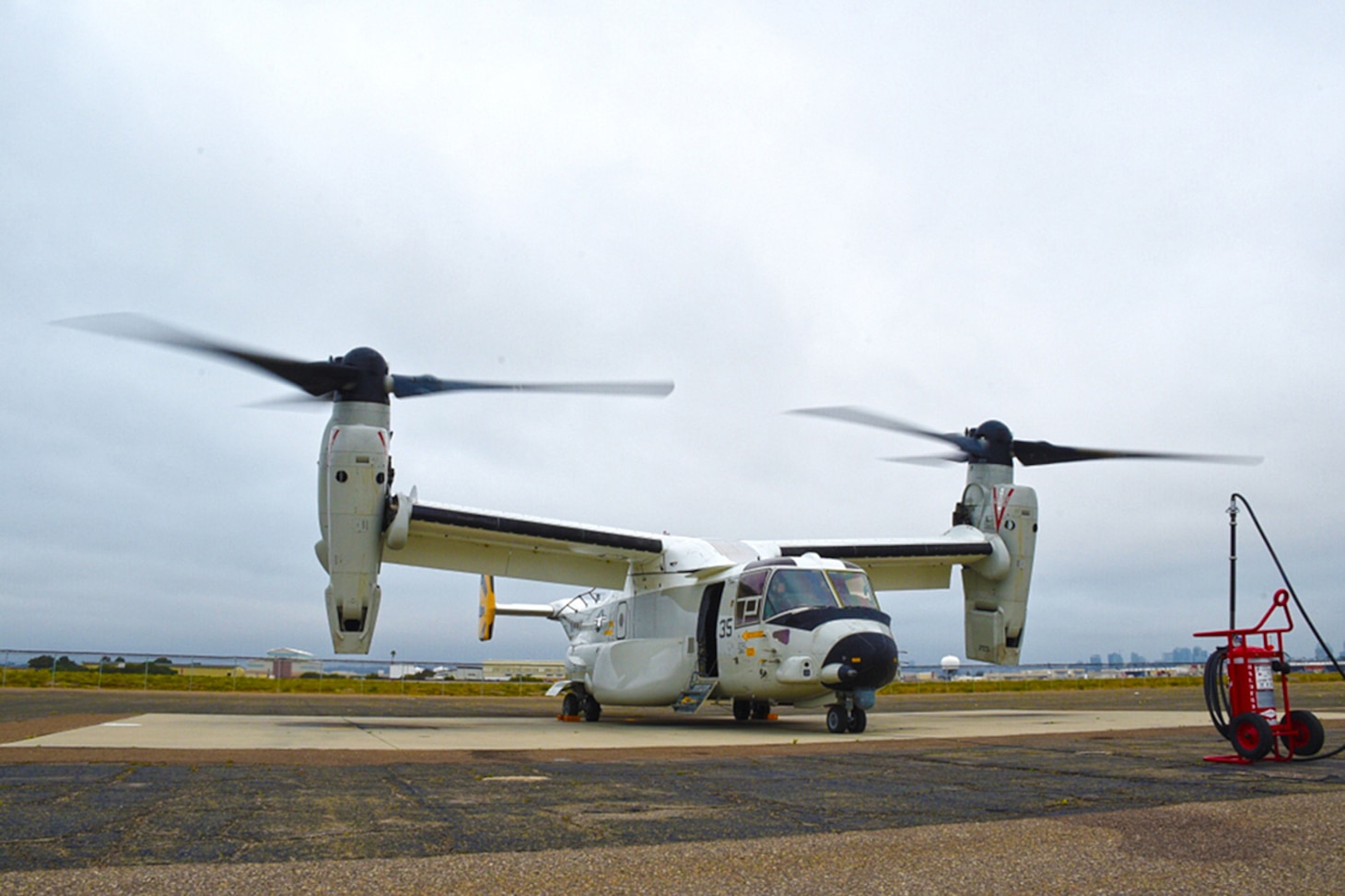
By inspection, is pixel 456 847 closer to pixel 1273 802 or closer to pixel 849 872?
pixel 849 872

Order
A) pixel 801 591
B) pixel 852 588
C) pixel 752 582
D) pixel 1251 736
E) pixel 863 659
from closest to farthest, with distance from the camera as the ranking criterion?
pixel 1251 736
pixel 863 659
pixel 801 591
pixel 852 588
pixel 752 582

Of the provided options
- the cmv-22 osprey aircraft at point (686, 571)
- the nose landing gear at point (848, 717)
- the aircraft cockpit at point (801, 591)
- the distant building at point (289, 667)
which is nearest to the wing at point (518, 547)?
the cmv-22 osprey aircraft at point (686, 571)

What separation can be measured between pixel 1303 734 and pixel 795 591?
814cm

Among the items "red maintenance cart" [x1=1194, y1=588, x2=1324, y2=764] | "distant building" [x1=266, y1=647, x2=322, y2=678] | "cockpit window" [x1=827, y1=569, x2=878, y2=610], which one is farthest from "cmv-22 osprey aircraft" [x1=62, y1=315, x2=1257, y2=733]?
A: "distant building" [x1=266, y1=647, x2=322, y2=678]

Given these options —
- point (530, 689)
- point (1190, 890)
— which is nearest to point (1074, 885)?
point (1190, 890)

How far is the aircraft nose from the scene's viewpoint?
14586 mm

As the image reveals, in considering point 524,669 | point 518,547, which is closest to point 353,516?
point 518,547

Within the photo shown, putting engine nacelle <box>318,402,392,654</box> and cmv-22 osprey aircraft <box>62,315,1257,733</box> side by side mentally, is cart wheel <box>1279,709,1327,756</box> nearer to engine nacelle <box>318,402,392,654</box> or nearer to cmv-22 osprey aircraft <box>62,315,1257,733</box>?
cmv-22 osprey aircraft <box>62,315,1257,733</box>

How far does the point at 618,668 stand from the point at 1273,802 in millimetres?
14627

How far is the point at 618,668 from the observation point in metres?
19.6

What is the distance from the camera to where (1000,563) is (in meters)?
21.8

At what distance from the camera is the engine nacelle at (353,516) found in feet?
56.2

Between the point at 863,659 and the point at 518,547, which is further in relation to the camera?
the point at 518,547

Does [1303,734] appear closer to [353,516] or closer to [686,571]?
[686,571]
